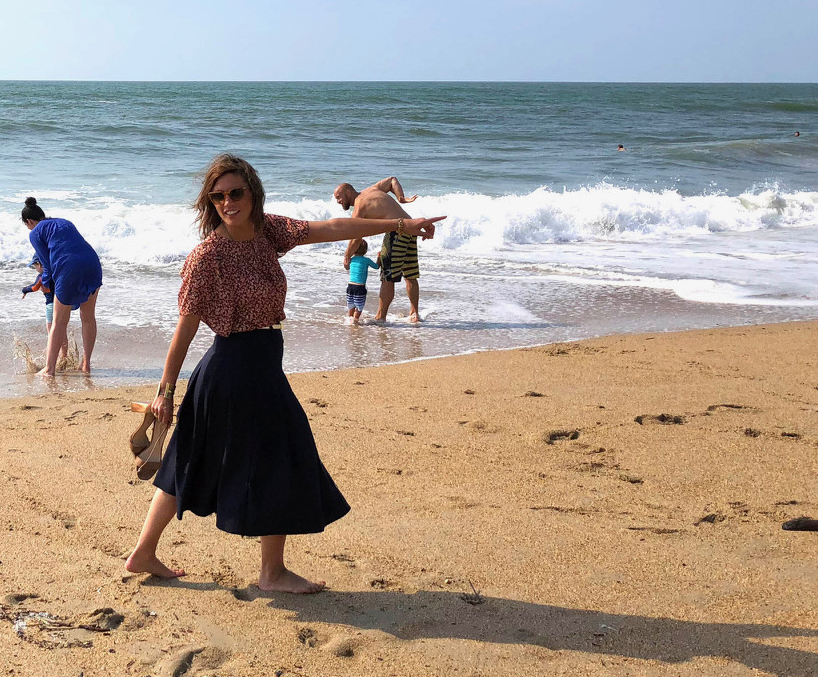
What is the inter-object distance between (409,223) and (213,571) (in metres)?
1.48

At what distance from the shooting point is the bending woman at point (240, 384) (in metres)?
2.84

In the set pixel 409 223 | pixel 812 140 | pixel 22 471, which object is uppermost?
pixel 812 140

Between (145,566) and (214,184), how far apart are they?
1392 millimetres

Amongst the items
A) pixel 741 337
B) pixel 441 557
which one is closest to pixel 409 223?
pixel 441 557

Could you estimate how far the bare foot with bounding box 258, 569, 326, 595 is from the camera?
10.2ft

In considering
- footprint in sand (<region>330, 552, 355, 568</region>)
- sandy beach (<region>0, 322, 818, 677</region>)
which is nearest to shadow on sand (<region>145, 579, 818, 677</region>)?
sandy beach (<region>0, 322, 818, 677</region>)

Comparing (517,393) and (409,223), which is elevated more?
(409,223)

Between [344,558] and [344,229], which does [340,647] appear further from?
[344,229]

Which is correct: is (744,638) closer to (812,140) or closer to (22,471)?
(22,471)

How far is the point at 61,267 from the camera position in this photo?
21.7ft

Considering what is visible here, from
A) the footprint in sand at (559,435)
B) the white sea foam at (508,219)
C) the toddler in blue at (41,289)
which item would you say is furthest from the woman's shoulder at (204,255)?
the white sea foam at (508,219)

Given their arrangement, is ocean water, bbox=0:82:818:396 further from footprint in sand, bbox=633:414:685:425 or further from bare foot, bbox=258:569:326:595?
bare foot, bbox=258:569:326:595

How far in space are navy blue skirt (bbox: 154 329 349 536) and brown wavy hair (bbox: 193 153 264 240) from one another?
381 mm

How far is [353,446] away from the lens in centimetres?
470
